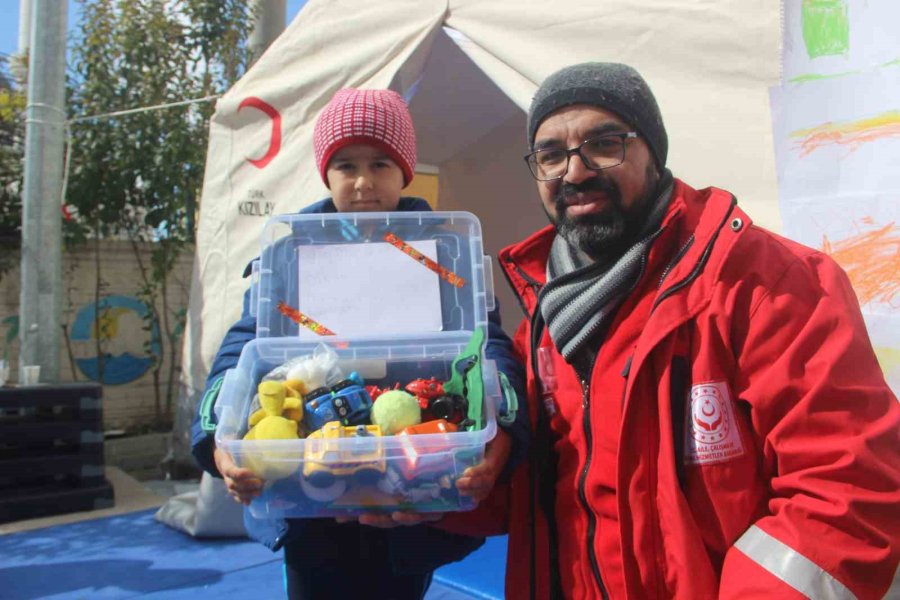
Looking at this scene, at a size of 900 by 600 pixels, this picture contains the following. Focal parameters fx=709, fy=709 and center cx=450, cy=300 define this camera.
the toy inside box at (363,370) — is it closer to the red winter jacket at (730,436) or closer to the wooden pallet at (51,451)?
the red winter jacket at (730,436)

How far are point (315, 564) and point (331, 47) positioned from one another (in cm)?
247

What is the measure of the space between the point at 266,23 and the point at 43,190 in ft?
6.38

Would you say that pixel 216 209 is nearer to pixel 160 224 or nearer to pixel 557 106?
pixel 160 224

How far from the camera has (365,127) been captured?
1463 millimetres

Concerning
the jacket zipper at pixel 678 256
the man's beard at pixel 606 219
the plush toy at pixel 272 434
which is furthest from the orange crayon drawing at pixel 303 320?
the jacket zipper at pixel 678 256

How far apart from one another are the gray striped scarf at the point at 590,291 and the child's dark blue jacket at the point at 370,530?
0.15 meters

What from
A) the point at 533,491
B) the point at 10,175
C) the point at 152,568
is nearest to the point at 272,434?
the point at 533,491

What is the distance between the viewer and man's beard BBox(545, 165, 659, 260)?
3.97 feet

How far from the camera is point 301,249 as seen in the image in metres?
1.45

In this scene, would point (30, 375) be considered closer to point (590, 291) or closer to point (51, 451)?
point (51, 451)

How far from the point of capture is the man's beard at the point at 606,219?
1.21m

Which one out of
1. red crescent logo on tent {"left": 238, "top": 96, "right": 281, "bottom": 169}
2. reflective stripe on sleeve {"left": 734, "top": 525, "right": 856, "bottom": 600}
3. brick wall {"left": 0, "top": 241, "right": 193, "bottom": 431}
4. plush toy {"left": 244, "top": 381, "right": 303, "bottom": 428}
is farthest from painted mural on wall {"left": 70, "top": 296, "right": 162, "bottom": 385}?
reflective stripe on sleeve {"left": 734, "top": 525, "right": 856, "bottom": 600}

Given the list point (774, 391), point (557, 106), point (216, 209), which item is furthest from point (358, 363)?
point (216, 209)

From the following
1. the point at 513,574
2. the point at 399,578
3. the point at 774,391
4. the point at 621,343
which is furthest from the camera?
the point at 399,578
